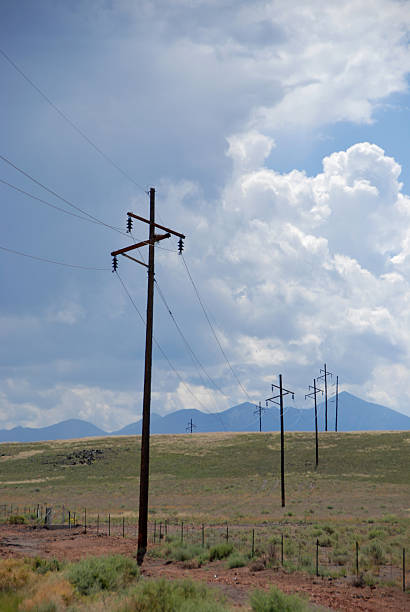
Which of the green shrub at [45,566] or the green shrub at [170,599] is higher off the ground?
the green shrub at [170,599]

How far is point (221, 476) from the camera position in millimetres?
77750

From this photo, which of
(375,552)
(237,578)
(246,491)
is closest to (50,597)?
(237,578)

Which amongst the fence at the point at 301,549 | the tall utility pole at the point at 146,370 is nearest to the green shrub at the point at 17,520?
the fence at the point at 301,549

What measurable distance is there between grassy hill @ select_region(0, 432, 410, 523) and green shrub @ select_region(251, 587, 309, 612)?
2566 cm

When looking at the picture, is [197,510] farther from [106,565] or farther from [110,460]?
[110,460]

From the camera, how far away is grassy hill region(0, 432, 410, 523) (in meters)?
49.3

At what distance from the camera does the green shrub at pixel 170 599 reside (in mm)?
12203

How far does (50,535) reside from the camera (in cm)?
3012

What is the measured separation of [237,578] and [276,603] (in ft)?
20.3

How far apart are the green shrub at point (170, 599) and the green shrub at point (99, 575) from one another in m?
2.14

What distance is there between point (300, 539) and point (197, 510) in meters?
21.6

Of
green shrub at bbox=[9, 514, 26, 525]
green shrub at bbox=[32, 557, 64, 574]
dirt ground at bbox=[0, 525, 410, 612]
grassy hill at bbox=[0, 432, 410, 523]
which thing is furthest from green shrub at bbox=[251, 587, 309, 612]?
green shrub at bbox=[9, 514, 26, 525]

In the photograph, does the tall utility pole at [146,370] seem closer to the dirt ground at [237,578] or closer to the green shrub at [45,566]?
the dirt ground at [237,578]

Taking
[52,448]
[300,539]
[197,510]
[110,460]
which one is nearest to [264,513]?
[197,510]
